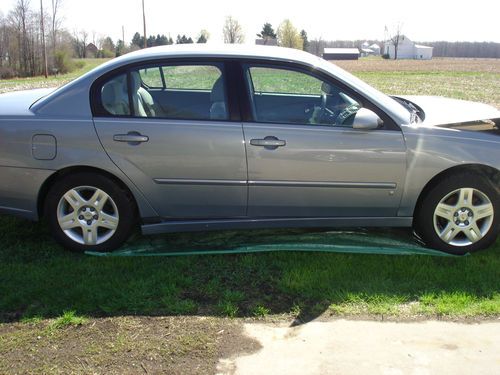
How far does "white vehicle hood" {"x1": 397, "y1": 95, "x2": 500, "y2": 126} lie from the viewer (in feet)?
13.7

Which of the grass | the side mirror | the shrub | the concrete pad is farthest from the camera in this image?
the shrub

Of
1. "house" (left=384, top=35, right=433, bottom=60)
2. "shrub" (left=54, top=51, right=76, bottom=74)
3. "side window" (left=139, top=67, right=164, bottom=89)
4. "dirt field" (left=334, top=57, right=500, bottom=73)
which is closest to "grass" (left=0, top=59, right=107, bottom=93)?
"shrub" (left=54, top=51, right=76, bottom=74)

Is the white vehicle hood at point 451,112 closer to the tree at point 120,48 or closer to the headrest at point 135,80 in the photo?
the headrest at point 135,80

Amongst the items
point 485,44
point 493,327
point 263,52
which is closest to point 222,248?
point 263,52

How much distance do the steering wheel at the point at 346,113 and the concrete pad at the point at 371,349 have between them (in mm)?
1626

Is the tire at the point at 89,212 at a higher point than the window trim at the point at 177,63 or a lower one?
lower

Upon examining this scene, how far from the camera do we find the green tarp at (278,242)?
13.7 feet

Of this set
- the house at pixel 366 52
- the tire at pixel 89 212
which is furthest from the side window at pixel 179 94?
the house at pixel 366 52

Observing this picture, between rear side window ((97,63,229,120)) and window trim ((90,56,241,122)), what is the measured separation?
1 cm

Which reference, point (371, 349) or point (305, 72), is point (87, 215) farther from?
point (371, 349)

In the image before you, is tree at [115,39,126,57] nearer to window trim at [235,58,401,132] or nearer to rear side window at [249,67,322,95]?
rear side window at [249,67,322,95]

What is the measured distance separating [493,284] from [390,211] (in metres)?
0.93

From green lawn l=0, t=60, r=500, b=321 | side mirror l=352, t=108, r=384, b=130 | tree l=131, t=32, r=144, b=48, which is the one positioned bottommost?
green lawn l=0, t=60, r=500, b=321

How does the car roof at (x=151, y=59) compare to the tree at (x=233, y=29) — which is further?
the tree at (x=233, y=29)
